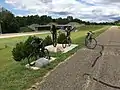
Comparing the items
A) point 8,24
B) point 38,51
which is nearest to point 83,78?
point 38,51

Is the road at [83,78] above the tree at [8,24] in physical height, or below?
above

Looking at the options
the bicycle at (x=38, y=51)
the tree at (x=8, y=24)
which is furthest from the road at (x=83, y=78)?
the tree at (x=8, y=24)

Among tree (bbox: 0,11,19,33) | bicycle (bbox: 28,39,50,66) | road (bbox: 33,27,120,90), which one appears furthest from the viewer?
tree (bbox: 0,11,19,33)

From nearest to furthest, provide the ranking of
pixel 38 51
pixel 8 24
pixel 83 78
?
1. pixel 83 78
2. pixel 38 51
3. pixel 8 24

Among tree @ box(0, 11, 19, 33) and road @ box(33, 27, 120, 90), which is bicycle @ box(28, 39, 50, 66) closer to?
road @ box(33, 27, 120, 90)

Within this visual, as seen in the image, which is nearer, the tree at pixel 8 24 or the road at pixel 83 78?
the road at pixel 83 78

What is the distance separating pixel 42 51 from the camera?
1303 centimetres

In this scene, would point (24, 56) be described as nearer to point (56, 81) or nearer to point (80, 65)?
point (80, 65)

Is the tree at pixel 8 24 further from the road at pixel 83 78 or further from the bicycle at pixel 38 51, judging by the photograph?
the road at pixel 83 78

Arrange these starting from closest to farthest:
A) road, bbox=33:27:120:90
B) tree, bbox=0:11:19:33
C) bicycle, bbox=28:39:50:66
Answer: road, bbox=33:27:120:90 → bicycle, bbox=28:39:50:66 → tree, bbox=0:11:19:33

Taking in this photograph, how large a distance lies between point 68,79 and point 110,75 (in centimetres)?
158

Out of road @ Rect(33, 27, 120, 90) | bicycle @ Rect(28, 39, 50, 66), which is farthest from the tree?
road @ Rect(33, 27, 120, 90)

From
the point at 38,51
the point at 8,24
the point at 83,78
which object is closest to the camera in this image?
the point at 83,78

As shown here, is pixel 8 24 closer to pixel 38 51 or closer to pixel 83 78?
pixel 38 51
